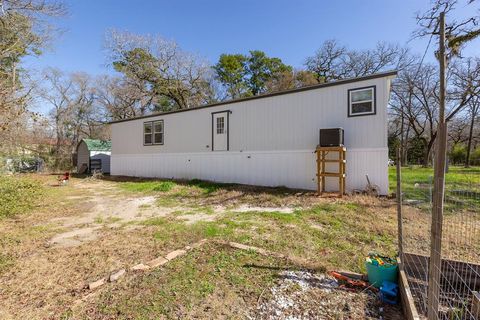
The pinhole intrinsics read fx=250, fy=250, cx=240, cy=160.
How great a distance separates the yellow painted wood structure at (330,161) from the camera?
22.6 ft

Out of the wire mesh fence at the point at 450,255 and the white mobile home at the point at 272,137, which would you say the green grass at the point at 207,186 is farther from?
Result: the wire mesh fence at the point at 450,255

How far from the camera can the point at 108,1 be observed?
1055 centimetres

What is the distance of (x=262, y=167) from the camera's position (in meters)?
8.95

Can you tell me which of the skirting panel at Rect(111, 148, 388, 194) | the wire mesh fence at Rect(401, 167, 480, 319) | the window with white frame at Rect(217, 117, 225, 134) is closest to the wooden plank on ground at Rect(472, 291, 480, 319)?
the wire mesh fence at Rect(401, 167, 480, 319)

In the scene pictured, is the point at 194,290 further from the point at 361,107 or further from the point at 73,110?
the point at 73,110

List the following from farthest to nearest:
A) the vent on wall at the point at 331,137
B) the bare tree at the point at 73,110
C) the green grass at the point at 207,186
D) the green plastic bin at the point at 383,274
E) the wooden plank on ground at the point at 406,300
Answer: the bare tree at the point at 73,110 < the green grass at the point at 207,186 < the vent on wall at the point at 331,137 < the green plastic bin at the point at 383,274 < the wooden plank on ground at the point at 406,300

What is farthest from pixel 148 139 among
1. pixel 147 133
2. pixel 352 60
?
pixel 352 60

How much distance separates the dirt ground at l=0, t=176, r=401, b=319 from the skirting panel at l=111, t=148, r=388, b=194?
4.32ft

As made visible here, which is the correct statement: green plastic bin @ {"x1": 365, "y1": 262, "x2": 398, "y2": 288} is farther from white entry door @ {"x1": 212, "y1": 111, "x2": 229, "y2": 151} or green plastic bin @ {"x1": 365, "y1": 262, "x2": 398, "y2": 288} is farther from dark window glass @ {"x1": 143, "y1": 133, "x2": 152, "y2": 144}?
dark window glass @ {"x1": 143, "y1": 133, "x2": 152, "y2": 144}

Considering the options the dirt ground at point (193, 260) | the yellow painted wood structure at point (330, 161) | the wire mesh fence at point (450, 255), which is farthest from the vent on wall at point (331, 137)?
the wire mesh fence at point (450, 255)

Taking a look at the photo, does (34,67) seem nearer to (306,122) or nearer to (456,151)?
(306,122)

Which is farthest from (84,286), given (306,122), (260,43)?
(260,43)

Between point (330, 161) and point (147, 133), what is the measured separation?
30.9ft

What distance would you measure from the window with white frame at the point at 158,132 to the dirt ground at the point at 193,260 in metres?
6.46
